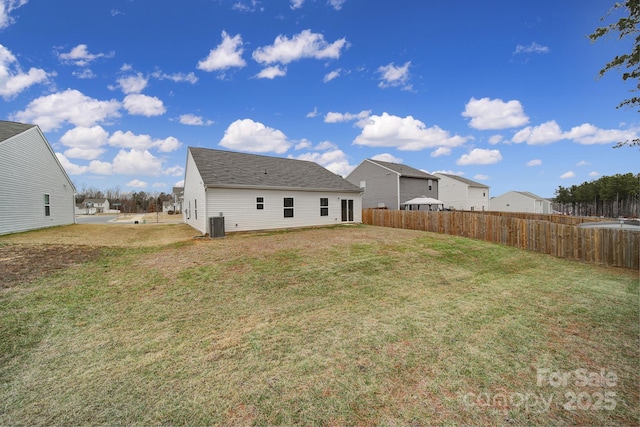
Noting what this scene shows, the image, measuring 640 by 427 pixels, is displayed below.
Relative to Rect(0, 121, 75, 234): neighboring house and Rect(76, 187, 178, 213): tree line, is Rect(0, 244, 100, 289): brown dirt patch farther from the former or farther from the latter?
Rect(76, 187, 178, 213): tree line

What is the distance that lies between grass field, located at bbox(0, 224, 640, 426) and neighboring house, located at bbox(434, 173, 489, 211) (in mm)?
29477

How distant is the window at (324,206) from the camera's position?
1914 centimetres

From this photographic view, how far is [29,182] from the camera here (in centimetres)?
1517

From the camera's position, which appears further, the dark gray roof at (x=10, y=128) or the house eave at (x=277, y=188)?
the house eave at (x=277, y=188)

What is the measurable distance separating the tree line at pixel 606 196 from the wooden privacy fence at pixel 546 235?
3796 centimetres

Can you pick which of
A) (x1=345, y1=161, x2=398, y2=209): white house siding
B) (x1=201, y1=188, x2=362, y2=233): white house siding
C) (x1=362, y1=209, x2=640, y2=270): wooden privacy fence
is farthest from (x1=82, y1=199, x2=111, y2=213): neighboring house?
(x1=362, y1=209, x2=640, y2=270): wooden privacy fence

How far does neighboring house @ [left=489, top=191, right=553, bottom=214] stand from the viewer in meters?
43.2

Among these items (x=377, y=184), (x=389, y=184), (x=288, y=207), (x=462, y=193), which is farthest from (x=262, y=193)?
(x=462, y=193)

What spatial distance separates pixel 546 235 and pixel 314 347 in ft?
40.5

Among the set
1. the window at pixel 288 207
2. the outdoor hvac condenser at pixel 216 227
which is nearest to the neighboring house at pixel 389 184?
the window at pixel 288 207

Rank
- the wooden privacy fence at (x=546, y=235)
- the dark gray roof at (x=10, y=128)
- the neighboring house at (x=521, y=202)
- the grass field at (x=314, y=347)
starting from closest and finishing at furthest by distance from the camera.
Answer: the grass field at (x=314, y=347), the wooden privacy fence at (x=546, y=235), the dark gray roof at (x=10, y=128), the neighboring house at (x=521, y=202)

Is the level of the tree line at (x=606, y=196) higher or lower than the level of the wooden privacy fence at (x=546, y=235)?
higher

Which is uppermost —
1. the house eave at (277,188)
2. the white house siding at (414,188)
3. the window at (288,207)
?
the white house siding at (414,188)

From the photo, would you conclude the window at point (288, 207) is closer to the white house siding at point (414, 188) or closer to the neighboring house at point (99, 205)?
the white house siding at point (414, 188)
